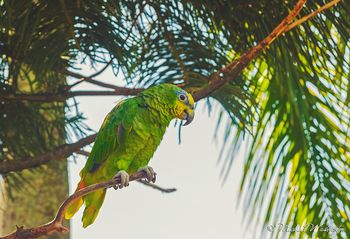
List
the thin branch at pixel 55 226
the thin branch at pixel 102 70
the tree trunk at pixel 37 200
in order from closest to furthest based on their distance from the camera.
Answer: the thin branch at pixel 55 226, the thin branch at pixel 102 70, the tree trunk at pixel 37 200

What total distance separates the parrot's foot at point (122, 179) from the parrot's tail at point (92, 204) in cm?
12

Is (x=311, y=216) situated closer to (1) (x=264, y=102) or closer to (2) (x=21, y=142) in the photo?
(1) (x=264, y=102)

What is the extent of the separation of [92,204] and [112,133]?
18cm

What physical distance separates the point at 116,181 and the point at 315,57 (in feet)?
2.36

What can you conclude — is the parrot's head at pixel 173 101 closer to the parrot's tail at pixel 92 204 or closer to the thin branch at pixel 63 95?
the thin branch at pixel 63 95

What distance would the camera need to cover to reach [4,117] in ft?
6.68

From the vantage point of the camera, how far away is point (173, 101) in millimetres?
1711

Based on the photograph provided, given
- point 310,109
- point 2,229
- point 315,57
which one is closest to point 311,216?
point 310,109

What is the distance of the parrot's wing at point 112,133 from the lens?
5.58 ft

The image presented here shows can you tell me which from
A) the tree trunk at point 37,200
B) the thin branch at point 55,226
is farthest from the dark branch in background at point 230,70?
the tree trunk at point 37,200

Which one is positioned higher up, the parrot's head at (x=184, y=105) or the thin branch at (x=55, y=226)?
the parrot's head at (x=184, y=105)

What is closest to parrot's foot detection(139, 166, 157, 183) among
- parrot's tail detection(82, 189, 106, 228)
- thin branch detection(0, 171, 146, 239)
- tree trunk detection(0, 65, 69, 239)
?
parrot's tail detection(82, 189, 106, 228)

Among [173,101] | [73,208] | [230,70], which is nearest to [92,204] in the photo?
[73,208]

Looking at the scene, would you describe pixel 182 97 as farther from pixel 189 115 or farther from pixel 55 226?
pixel 55 226
